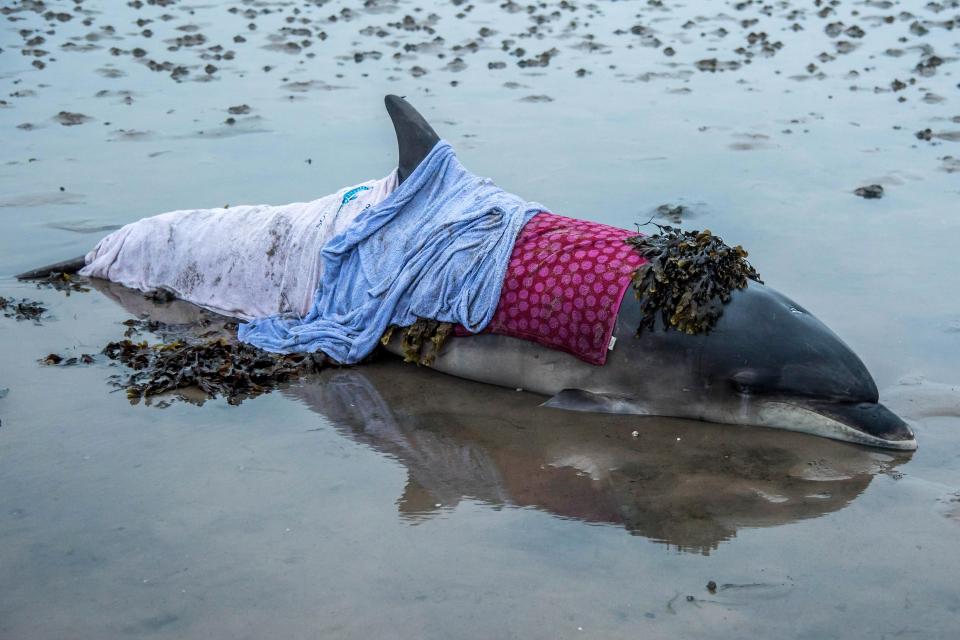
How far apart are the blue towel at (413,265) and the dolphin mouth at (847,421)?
1.65 metres

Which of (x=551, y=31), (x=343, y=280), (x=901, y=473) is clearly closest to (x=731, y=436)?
(x=901, y=473)

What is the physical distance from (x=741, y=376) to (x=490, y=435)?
4.32ft

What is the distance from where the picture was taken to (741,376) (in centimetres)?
584

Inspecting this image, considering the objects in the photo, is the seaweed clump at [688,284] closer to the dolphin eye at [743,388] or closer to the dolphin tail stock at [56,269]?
the dolphin eye at [743,388]

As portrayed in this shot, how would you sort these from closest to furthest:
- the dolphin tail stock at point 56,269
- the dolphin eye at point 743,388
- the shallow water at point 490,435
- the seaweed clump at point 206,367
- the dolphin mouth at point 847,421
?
the shallow water at point 490,435 < the dolphin mouth at point 847,421 < the dolphin eye at point 743,388 < the seaweed clump at point 206,367 < the dolphin tail stock at point 56,269

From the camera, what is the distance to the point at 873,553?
463 cm

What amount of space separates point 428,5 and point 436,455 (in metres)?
12.1

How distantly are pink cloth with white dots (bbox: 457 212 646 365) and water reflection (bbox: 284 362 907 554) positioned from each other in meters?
0.37

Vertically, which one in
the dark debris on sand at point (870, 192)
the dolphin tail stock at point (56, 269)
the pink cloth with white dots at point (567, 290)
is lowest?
the dolphin tail stock at point (56, 269)

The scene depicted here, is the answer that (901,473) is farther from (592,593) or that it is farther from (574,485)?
(592,593)

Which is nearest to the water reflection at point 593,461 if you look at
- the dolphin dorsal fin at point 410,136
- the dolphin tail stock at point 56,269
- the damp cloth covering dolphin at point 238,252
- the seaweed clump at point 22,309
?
the damp cloth covering dolphin at point 238,252

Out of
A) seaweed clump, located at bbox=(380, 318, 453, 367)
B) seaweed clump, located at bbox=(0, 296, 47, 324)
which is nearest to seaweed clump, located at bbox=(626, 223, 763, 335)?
seaweed clump, located at bbox=(380, 318, 453, 367)

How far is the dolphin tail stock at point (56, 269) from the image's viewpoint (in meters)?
7.81

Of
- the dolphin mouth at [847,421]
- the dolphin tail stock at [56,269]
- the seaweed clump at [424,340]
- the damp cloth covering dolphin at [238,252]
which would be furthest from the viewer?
the dolphin tail stock at [56,269]
